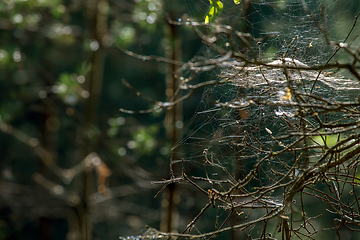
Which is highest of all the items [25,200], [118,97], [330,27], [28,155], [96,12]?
[118,97]

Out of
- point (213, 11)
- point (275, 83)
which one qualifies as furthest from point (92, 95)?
point (213, 11)

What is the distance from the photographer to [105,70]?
36.6 ft

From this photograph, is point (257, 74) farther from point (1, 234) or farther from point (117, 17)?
point (1, 234)

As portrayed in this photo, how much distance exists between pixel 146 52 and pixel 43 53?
3.36 meters

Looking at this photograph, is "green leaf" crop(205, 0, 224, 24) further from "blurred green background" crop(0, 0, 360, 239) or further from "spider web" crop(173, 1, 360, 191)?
"blurred green background" crop(0, 0, 360, 239)

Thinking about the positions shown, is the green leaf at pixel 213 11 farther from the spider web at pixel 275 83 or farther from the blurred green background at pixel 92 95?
the blurred green background at pixel 92 95

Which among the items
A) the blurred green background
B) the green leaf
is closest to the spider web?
the blurred green background

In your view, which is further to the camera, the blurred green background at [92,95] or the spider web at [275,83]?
the blurred green background at [92,95]

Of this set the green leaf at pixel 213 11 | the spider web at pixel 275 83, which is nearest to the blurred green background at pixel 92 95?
the spider web at pixel 275 83

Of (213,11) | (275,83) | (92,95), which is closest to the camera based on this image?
(213,11)

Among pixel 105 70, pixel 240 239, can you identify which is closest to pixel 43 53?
pixel 105 70

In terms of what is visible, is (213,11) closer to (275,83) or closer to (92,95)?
(275,83)

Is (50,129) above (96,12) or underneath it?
underneath

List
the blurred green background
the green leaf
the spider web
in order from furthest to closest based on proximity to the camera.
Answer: the blurred green background → the spider web → the green leaf
